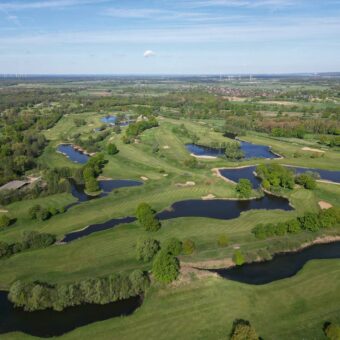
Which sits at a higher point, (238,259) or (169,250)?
(169,250)

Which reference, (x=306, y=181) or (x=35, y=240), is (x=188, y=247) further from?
(x=306, y=181)

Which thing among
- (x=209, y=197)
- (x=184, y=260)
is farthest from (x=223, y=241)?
(x=209, y=197)

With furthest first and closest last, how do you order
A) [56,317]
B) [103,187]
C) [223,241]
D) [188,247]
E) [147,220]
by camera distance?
1. [103,187]
2. [147,220]
3. [223,241]
4. [188,247]
5. [56,317]

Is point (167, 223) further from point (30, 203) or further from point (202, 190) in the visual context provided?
point (30, 203)

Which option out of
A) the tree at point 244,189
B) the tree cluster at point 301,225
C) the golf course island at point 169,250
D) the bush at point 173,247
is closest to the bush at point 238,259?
the golf course island at point 169,250

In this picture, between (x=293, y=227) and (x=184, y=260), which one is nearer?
(x=184, y=260)

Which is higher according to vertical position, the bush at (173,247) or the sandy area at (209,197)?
the bush at (173,247)

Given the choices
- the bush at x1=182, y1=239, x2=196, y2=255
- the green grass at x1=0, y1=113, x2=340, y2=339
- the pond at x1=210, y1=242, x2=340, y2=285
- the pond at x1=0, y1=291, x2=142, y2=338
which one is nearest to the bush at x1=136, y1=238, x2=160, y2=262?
the green grass at x1=0, y1=113, x2=340, y2=339

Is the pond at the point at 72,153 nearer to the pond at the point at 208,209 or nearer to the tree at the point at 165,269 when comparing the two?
the pond at the point at 208,209
